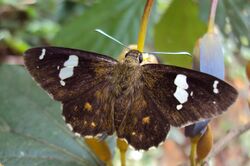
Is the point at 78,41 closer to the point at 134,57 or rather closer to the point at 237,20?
the point at 237,20

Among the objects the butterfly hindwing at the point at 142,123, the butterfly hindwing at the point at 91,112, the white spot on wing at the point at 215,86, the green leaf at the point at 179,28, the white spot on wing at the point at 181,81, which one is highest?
the white spot on wing at the point at 215,86

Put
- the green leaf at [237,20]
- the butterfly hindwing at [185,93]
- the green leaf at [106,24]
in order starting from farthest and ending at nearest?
the green leaf at [106,24] < the green leaf at [237,20] < the butterfly hindwing at [185,93]

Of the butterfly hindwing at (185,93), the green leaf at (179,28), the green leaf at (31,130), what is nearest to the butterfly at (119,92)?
the butterfly hindwing at (185,93)

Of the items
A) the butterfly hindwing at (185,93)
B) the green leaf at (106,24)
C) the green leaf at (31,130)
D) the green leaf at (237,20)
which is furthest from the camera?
the green leaf at (106,24)

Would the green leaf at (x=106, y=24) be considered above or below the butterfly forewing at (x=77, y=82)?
below

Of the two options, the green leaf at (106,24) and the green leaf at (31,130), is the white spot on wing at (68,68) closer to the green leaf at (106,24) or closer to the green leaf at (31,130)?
the green leaf at (31,130)

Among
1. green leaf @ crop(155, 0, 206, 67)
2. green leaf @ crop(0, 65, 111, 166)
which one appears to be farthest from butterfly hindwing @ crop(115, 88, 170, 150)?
green leaf @ crop(155, 0, 206, 67)
